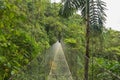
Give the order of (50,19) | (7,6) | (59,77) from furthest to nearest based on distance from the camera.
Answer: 1. (50,19)
2. (59,77)
3. (7,6)

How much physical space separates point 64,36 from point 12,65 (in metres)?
13.6

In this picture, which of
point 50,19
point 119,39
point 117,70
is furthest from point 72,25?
point 117,70

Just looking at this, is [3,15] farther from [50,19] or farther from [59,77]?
[50,19]

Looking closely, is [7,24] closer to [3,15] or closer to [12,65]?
[3,15]

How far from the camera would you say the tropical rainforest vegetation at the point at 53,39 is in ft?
5.62

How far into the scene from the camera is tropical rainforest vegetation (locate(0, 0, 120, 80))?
171cm

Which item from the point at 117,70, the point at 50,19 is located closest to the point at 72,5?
the point at 117,70

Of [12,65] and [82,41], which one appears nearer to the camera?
[12,65]

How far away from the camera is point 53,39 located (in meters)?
14.6

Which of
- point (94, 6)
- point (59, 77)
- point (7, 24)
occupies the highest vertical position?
point (94, 6)

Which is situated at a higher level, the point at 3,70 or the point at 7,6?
the point at 7,6

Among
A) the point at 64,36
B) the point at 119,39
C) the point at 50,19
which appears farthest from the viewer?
the point at 119,39

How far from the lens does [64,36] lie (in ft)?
50.3

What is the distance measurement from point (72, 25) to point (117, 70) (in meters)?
11.3
